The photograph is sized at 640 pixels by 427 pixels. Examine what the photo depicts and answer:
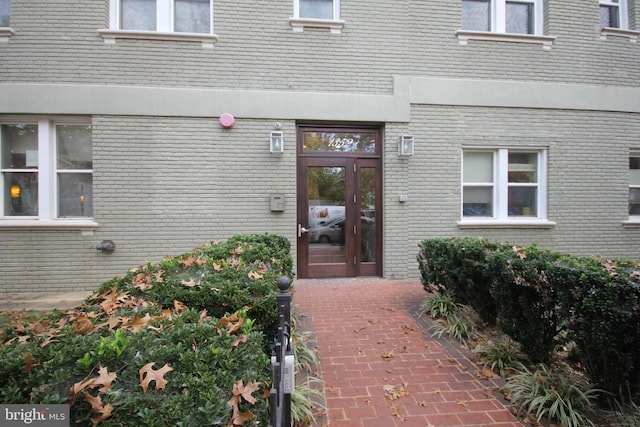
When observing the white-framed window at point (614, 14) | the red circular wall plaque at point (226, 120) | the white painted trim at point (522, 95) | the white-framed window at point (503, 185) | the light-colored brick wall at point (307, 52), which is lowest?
the white-framed window at point (503, 185)

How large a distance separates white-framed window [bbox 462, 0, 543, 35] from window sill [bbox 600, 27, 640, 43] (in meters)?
1.34

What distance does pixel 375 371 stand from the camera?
2965 millimetres

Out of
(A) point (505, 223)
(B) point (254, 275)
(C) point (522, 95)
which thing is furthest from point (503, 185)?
(B) point (254, 275)

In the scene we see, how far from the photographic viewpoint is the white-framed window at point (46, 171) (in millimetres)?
5770

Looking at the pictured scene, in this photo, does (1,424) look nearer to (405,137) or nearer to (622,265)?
(622,265)

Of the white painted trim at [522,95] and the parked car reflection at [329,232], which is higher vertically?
the white painted trim at [522,95]

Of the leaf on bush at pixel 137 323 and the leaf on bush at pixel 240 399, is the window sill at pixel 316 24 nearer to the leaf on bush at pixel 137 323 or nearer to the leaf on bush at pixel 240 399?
the leaf on bush at pixel 137 323

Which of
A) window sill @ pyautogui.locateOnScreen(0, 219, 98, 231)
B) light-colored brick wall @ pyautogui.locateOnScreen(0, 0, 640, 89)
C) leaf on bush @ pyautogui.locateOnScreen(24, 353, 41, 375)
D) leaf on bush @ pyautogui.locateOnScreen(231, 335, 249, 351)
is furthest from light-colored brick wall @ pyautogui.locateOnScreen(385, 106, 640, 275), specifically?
window sill @ pyautogui.locateOnScreen(0, 219, 98, 231)

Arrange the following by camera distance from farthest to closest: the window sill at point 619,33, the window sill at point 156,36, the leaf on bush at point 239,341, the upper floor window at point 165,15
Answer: the window sill at point 619,33
the upper floor window at point 165,15
the window sill at point 156,36
the leaf on bush at point 239,341

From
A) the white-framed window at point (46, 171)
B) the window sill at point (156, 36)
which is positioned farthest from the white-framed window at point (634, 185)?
the white-framed window at point (46, 171)

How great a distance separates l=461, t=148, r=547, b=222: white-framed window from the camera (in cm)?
659

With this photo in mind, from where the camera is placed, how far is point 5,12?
5887mm

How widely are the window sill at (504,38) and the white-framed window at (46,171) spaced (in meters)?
7.65

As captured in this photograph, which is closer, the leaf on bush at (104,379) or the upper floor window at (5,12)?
the leaf on bush at (104,379)
